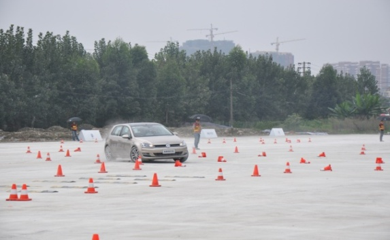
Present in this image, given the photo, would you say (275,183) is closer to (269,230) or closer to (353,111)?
(269,230)

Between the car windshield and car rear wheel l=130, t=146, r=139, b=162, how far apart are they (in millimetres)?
697

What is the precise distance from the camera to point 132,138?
29.1m

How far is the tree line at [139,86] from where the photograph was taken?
83125 mm

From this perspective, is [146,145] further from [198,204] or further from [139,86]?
[139,86]

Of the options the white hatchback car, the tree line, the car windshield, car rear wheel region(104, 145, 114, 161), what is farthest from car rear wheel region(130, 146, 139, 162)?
the tree line

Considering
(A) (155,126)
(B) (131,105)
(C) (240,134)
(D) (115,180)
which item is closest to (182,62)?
(B) (131,105)

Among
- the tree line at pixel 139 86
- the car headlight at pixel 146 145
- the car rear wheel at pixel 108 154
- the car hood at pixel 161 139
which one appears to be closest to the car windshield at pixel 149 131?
the car hood at pixel 161 139

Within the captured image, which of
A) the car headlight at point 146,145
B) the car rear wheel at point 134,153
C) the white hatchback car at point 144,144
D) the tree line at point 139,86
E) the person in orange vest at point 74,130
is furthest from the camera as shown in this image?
the tree line at point 139,86

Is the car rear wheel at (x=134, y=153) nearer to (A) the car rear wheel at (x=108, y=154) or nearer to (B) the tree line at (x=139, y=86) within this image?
(A) the car rear wheel at (x=108, y=154)

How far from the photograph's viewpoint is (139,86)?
100438 millimetres

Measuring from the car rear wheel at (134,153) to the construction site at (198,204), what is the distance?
3558 millimetres

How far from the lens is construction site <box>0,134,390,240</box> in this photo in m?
11.2

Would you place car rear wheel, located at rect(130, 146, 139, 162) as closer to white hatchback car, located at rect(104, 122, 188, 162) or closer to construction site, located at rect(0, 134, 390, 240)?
white hatchback car, located at rect(104, 122, 188, 162)

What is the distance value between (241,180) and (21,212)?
7539mm
